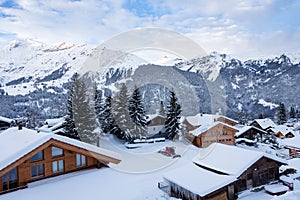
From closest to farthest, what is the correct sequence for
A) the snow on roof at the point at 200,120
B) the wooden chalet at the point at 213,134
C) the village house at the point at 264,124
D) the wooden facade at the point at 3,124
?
the wooden facade at the point at 3,124 < the wooden chalet at the point at 213,134 < the snow on roof at the point at 200,120 < the village house at the point at 264,124

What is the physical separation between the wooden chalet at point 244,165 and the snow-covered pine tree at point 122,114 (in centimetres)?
1381

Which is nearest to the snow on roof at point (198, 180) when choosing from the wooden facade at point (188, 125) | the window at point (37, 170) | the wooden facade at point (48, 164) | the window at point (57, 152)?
the wooden facade at point (48, 164)

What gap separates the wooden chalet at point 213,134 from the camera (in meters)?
29.5

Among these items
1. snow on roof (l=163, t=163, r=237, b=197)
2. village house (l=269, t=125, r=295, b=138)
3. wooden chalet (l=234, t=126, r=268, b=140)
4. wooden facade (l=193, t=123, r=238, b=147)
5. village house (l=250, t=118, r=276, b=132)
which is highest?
snow on roof (l=163, t=163, r=237, b=197)

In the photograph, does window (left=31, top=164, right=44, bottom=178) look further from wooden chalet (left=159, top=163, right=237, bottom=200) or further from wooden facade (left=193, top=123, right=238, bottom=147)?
wooden facade (left=193, top=123, right=238, bottom=147)

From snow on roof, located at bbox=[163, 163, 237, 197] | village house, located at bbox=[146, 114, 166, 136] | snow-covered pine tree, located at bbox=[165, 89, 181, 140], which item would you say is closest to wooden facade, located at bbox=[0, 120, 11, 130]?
village house, located at bbox=[146, 114, 166, 136]

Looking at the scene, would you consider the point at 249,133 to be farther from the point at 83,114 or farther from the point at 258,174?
the point at 83,114

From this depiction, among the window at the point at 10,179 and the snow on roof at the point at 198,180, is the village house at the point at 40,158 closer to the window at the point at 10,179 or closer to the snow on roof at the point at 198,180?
the window at the point at 10,179

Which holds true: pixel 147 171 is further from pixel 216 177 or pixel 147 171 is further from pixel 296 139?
pixel 296 139

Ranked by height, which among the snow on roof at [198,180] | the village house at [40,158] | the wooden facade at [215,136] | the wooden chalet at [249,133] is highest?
the village house at [40,158]

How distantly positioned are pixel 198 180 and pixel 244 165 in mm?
3092

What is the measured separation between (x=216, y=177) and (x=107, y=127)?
1874cm

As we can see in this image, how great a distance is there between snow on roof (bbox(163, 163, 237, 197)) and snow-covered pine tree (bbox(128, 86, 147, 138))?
49.5 feet

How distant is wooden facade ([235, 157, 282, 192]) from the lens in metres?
14.1
